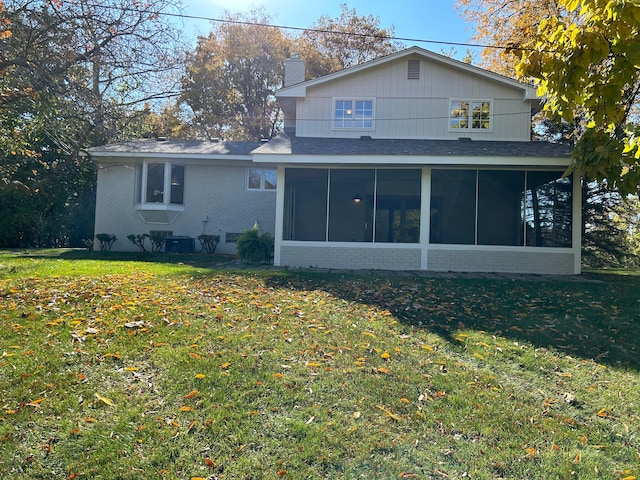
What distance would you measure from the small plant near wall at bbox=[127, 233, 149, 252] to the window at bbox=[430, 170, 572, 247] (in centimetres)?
982

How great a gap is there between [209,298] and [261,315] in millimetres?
1173

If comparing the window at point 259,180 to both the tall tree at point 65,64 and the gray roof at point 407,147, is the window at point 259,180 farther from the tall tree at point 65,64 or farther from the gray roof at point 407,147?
the tall tree at point 65,64

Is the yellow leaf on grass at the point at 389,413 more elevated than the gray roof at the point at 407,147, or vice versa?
the gray roof at the point at 407,147

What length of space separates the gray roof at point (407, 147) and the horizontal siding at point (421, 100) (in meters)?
0.53

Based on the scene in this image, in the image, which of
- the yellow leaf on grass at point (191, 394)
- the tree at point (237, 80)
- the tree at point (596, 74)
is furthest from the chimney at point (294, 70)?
the yellow leaf on grass at point (191, 394)

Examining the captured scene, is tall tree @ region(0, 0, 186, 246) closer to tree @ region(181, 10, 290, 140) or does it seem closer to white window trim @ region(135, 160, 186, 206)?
white window trim @ region(135, 160, 186, 206)

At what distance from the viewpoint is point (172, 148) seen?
1616 cm

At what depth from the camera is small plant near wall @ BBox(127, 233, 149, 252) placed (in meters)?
15.3

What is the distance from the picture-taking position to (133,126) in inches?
578

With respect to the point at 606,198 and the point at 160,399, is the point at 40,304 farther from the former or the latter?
the point at 606,198

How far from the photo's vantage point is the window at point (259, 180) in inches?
633

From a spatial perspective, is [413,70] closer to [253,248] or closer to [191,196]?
[253,248]

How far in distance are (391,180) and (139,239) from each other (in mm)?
9026

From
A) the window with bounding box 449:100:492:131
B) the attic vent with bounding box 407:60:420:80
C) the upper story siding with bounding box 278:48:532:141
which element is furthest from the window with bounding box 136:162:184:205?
the window with bounding box 449:100:492:131
